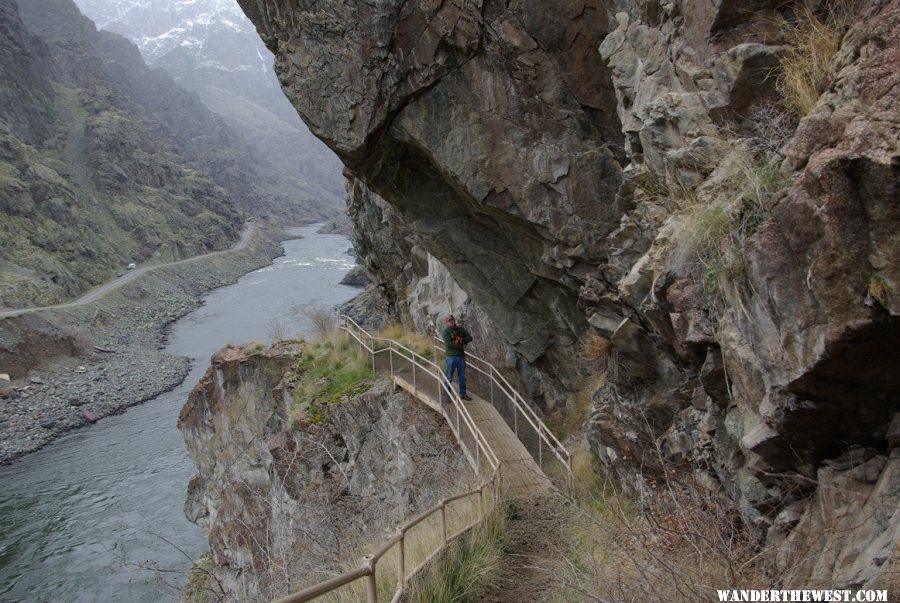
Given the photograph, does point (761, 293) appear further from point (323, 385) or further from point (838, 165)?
point (323, 385)

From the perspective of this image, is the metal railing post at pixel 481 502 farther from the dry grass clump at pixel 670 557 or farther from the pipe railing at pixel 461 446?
the dry grass clump at pixel 670 557

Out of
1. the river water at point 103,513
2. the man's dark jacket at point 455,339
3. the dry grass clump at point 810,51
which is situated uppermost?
the dry grass clump at point 810,51

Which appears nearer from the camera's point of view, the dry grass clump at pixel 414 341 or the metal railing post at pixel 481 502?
the metal railing post at pixel 481 502

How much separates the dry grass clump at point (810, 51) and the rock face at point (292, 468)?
267 inches

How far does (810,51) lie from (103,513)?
25.5m

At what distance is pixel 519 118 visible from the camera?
1154 cm

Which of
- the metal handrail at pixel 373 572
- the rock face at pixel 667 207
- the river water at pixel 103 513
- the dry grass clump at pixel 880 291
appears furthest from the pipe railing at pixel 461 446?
the river water at pixel 103 513

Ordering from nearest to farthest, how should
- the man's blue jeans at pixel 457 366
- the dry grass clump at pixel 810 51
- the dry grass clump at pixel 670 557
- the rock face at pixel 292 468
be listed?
the dry grass clump at pixel 670 557, the dry grass clump at pixel 810 51, the rock face at pixel 292 468, the man's blue jeans at pixel 457 366

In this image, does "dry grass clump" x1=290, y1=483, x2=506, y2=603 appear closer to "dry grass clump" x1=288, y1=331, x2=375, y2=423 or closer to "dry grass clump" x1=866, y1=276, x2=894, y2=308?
"dry grass clump" x1=866, y1=276, x2=894, y2=308

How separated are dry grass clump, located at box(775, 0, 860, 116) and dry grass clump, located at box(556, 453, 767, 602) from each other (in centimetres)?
350

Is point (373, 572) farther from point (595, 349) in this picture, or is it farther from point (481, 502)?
point (595, 349)

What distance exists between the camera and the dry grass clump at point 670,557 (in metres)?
3.91

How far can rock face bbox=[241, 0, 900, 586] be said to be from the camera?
3975mm

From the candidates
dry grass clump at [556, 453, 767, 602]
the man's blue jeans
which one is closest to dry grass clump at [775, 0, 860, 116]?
dry grass clump at [556, 453, 767, 602]
